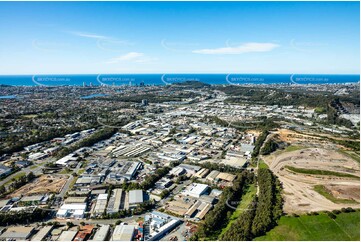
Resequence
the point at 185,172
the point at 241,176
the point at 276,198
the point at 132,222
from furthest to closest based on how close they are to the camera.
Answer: the point at 185,172, the point at 241,176, the point at 276,198, the point at 132,222

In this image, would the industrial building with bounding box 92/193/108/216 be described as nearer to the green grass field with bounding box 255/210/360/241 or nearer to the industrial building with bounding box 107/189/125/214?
the industrial building with bounding box 107/189/125/214

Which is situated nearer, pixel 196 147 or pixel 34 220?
pixel 34 220

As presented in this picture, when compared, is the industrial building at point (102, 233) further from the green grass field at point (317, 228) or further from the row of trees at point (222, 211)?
the green grass field at point (317, 228)

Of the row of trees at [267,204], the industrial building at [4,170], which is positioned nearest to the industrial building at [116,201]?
the row of trees at [267,204]

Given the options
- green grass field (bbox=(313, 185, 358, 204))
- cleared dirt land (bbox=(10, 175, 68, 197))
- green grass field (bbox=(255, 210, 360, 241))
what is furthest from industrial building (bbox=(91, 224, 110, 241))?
green grass field (bbox=(313, 185, 358, 204))

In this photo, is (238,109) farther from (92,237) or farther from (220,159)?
(92,237)

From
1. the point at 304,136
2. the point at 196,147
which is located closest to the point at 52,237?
the point at 196,147

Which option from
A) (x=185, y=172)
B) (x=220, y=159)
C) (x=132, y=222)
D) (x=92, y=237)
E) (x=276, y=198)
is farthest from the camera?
(x=220, y=159)
